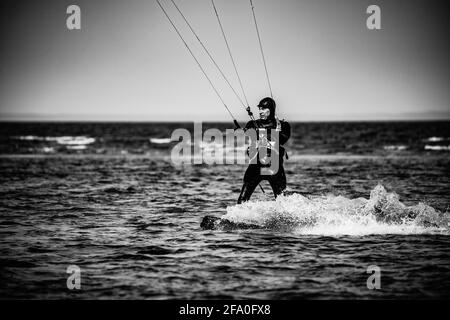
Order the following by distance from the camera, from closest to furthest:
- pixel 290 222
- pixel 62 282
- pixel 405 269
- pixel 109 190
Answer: pixel 62 282, pixel 405 269, pixel 290 222, pixel 109 190

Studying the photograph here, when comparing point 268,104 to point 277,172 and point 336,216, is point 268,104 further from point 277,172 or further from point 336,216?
point 336,216

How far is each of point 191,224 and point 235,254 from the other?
10.7 feet

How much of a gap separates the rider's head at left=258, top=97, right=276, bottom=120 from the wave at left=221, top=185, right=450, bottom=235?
1.87 meters

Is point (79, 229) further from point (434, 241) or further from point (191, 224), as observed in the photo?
point (434, 241)

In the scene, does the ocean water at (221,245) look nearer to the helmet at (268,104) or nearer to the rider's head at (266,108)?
the rider's head at (266,108)

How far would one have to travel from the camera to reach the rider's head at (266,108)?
36.7 ft

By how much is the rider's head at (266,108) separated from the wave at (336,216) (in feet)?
6.14

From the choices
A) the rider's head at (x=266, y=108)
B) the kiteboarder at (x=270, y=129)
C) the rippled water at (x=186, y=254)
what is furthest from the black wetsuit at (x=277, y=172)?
the rippled water at (x=186, y=254)

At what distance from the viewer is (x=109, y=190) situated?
1967cm

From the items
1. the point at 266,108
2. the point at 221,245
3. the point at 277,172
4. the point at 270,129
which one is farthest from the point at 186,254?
the point at 266,108

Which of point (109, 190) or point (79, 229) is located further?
point (109, 190)

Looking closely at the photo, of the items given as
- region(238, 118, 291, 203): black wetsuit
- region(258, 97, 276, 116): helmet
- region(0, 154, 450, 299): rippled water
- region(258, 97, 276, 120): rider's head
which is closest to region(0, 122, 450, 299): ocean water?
region(0, 154, 450, 299): rippled water
